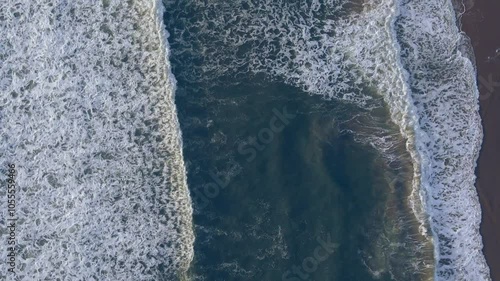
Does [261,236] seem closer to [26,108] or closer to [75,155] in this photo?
[75,155]

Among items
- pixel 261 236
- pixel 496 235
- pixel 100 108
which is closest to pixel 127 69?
pixel 100 108

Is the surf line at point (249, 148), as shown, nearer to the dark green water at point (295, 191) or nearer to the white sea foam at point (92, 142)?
the dark green water at point (295, 191)

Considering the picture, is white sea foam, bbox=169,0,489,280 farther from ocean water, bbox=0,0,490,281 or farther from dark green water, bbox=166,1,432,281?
dark green water, bbox=166,1,432,281

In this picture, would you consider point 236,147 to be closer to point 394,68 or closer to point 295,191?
point 295,191

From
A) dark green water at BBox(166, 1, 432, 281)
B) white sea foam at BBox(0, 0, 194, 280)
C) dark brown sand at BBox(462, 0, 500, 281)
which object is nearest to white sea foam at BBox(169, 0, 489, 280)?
dark brown sand at BBox(462, 0, 500, 281)

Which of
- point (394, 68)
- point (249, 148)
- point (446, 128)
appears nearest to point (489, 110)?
point (446, 128)

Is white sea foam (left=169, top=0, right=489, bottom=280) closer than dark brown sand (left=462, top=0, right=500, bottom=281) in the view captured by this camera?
No

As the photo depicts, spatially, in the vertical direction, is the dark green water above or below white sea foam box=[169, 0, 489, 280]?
below
